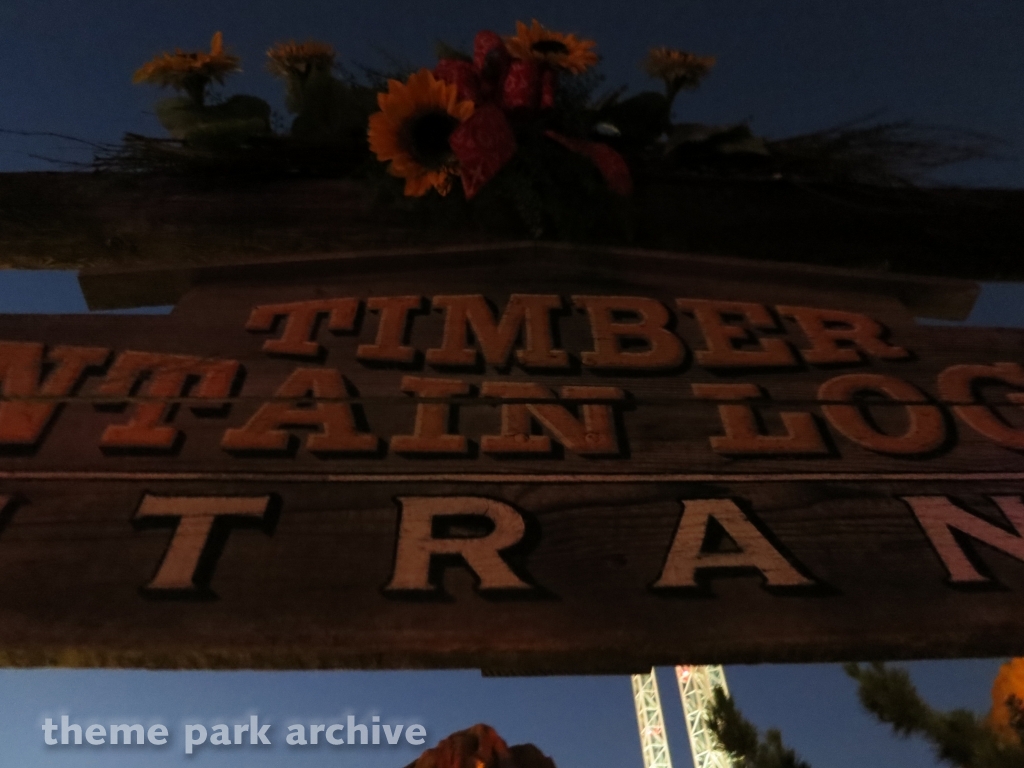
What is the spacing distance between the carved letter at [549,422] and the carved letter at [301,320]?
26 centimetres

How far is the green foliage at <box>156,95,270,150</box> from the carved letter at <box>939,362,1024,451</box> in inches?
45.6

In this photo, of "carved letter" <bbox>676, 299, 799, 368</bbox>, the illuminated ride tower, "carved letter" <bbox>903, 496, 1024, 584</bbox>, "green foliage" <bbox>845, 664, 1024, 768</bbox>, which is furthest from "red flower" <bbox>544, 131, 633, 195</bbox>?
the illuminated ride tower

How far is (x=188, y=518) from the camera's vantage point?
89 cm

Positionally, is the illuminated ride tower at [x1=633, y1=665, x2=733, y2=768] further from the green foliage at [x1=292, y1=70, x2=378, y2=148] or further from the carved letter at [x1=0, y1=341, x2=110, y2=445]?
the carved letter at [x1=0, y1=341, x2=110, y2=445]

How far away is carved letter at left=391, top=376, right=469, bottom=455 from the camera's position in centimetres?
99

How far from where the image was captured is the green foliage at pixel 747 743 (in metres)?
2.67

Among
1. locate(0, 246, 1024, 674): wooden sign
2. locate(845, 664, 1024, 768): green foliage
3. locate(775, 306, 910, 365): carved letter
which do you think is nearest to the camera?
locate(0, 246, 1024, 674): wooden sign

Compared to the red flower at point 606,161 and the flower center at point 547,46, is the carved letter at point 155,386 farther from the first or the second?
the flower center at point 547,46

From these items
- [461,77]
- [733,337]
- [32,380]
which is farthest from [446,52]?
[32,380]

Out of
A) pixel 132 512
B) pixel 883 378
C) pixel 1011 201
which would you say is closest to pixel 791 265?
pixel 883 378

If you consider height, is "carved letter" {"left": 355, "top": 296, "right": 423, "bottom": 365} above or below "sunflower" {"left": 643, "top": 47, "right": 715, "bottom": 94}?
below

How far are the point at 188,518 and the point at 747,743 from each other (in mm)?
2363

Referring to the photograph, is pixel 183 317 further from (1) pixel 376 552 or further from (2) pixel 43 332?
(1) pixel 376 552

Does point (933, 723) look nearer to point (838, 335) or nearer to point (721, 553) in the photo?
point (838, 335)
